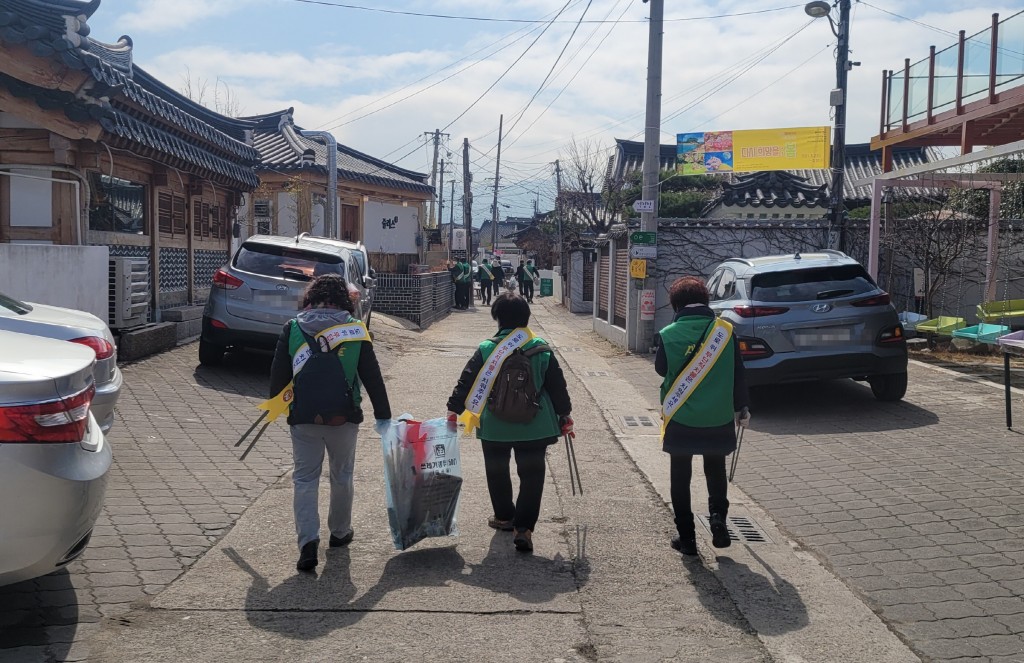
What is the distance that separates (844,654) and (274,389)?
10.4 feet

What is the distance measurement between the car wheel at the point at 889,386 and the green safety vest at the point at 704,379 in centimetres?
513

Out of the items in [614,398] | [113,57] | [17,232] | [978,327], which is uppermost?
[113,57]

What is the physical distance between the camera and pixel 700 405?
5.63m

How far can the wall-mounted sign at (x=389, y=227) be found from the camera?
32.7m

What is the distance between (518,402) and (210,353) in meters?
7.32

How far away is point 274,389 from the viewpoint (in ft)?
17.9

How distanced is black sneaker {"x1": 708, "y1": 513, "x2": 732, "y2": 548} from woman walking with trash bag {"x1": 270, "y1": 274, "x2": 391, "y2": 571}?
195 cm

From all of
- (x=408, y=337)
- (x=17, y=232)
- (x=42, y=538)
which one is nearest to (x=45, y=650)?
(x=42, y=538)

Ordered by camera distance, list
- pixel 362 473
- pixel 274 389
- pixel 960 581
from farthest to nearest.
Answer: pixel 362 473
pixel 274 389
pixel 960 581

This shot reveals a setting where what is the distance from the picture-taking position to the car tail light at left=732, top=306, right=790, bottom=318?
9.80m

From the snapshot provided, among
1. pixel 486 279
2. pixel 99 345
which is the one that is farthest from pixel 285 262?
pixel 486 279

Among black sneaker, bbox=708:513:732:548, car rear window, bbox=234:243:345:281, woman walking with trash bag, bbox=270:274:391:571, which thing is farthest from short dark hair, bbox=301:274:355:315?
car rear window, bbox=234:243:345:281

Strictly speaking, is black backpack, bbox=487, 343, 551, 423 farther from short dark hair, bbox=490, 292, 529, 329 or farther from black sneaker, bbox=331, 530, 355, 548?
black sneaker, bbox=331, 530, 355, 548

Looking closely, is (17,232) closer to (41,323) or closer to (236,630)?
(41,323)
